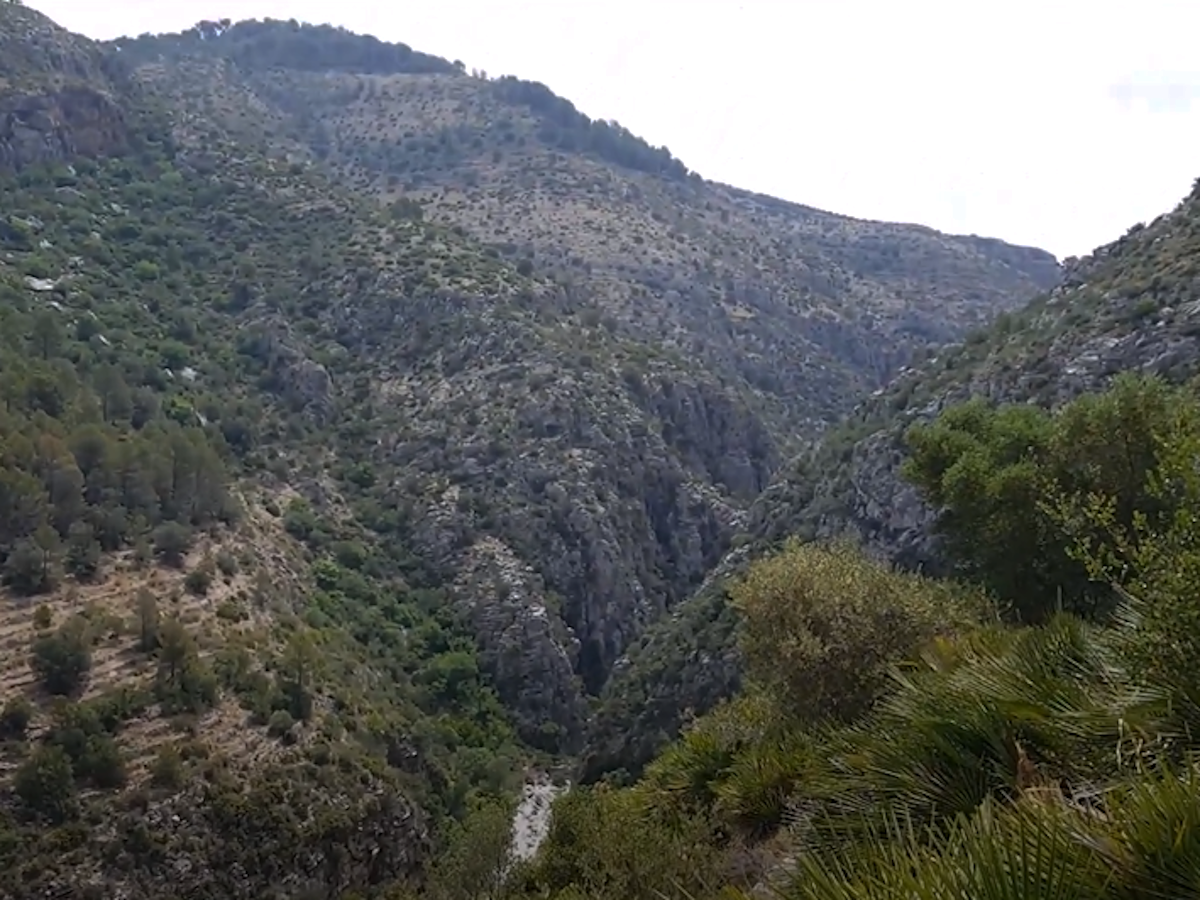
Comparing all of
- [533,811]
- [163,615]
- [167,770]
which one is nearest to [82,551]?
[163,615]

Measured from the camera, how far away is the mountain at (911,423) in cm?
3478

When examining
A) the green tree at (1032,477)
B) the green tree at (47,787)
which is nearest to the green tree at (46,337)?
the green tree at (47,787)

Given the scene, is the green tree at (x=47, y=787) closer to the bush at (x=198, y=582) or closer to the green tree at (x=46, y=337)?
the bush at (x=198, y=582)

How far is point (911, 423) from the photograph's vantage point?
43375 millimetres

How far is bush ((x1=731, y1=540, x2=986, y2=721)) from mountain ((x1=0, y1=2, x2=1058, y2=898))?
24.7 meters

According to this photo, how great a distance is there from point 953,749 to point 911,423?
39.5 m

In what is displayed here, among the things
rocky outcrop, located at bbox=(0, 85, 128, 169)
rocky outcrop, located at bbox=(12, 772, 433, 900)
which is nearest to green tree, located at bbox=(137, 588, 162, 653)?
rocky outcrop, located at bbox=(12, 772, 433, 900)

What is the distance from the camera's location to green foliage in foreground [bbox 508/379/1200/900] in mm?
3512

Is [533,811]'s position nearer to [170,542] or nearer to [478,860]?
[478,860]

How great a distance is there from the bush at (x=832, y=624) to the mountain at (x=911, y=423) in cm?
1410

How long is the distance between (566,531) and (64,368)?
102ft

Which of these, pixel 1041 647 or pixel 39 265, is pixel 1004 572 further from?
pixel 39 265

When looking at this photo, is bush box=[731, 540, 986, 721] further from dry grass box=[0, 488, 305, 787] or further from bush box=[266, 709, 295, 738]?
bush box=[266, 709, 295, 738]

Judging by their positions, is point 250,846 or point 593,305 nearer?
point 250,846
